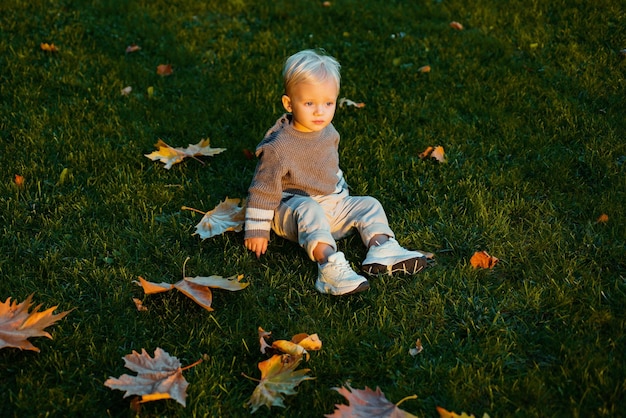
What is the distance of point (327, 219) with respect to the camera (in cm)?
346

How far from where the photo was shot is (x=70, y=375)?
2570 millimetres

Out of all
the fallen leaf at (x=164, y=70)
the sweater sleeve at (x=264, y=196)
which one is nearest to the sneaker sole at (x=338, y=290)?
the sweater sleeve at (x=264, y=196)

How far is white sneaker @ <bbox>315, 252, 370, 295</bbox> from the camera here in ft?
9.93

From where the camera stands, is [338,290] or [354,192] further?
[354,192]

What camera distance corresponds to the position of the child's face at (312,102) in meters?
3.32

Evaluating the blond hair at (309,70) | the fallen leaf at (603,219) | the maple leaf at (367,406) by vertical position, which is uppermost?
the blond hair at (309,70)

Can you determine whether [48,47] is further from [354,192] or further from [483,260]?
[483,260]

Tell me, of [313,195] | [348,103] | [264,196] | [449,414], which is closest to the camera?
[449,414]

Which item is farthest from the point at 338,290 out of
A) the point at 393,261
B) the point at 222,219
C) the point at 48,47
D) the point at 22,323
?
the point at 48,47

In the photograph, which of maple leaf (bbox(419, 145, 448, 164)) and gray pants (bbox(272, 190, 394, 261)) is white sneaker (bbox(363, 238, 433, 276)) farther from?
maple leaf (bbox(419, 145, 448, 164))

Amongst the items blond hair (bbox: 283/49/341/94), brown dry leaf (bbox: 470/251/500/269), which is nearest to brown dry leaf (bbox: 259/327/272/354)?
brown dry leaf (bbox: 470/251/500/269)

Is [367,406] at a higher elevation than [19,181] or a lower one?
higher

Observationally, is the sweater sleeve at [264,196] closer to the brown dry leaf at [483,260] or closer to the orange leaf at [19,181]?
the brown dry leaf at [483,260]

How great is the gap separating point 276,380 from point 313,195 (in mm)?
1232
